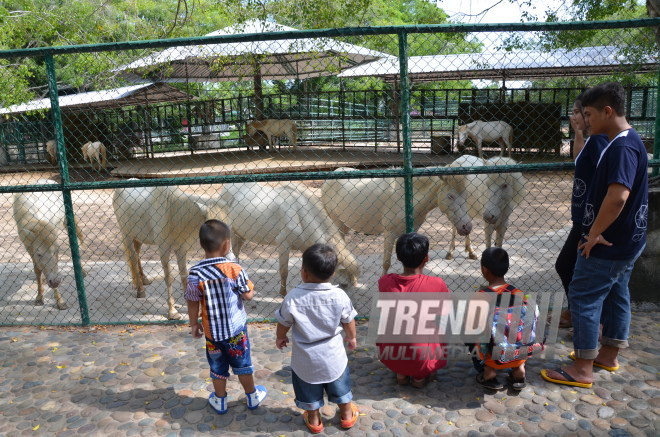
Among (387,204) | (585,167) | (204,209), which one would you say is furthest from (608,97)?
(204,209)

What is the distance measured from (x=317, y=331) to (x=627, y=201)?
1920mm

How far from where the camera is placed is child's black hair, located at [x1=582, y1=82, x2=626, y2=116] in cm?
298

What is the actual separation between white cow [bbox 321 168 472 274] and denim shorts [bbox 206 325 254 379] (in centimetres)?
260

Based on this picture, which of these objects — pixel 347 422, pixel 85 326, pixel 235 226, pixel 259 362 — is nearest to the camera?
pixel 347 422

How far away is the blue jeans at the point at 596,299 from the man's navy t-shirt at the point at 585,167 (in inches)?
17.8

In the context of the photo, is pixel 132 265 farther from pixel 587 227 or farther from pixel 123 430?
pixel 587 227

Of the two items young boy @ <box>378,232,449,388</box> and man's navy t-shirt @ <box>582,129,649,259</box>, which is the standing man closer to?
man's navy t-shirt @ <box>582,129,649,259</box>

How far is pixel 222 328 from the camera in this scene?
302 cm

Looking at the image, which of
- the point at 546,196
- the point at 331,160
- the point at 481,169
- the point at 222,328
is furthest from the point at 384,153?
the point at 222,328

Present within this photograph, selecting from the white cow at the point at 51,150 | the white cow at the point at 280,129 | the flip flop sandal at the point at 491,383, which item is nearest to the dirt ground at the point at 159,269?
the flip flop sandal at the point at 491,383

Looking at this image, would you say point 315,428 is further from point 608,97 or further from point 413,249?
point 608,97

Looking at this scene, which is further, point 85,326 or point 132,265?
point 132,265

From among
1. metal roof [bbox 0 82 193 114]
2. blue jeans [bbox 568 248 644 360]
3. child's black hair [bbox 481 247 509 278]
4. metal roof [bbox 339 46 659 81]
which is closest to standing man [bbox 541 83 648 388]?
blue jeans [bbox 568 248 644 360]

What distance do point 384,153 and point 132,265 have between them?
40.2 ft
